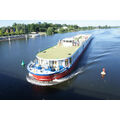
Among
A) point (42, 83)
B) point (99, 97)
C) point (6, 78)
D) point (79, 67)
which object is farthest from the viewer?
point (79, 67)

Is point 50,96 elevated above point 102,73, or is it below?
below

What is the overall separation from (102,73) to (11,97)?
50.0 feet

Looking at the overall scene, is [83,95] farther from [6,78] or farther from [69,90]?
[6,78]

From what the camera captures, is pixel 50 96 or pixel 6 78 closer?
pixel 50 96

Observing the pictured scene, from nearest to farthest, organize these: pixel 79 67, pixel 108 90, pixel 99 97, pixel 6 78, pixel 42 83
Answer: pixel 99 97, pixel 108 90, pixel 42 83, pixel 6 78, pixel 79 67

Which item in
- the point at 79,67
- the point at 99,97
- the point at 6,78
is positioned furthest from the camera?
the point at 79,67

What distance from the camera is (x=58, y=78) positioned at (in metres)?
18.8

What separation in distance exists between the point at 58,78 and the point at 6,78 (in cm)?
893

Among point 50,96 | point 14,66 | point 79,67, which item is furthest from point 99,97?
point 14,66

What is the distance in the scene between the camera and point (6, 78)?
20359 millimetres

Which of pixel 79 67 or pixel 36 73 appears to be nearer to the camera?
pixel 36 73

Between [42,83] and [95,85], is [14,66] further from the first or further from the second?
[95,85]

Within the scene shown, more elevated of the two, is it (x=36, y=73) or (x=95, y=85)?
(x=36, y=73)

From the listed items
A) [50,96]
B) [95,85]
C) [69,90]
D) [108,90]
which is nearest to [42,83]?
[50,96]
